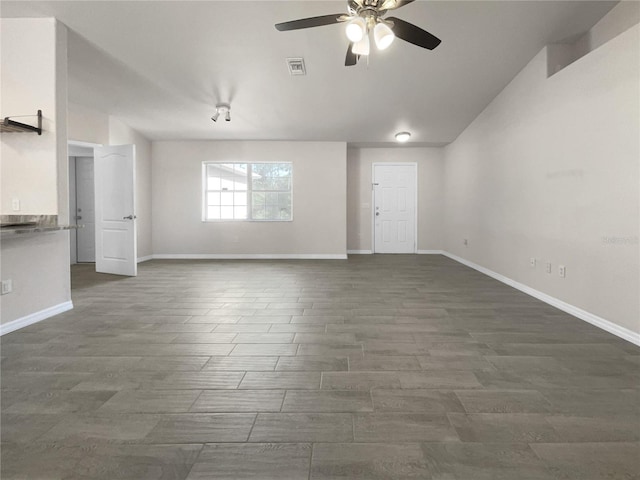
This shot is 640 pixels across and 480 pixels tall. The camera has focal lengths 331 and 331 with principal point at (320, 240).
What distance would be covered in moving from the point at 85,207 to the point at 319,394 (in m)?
6.98

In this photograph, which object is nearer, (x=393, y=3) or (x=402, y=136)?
(x=393, y=3)

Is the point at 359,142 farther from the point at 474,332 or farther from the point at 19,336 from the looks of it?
the point at 19,336

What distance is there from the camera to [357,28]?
242 centimetres

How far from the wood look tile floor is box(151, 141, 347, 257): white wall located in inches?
149

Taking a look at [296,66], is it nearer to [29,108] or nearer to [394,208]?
[29,108]

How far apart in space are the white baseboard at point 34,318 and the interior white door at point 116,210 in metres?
1.98

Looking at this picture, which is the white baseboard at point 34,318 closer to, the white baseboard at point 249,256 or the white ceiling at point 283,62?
the white ceiling at point 283,62

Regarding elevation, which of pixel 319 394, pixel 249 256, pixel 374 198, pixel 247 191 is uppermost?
pixel 247 191

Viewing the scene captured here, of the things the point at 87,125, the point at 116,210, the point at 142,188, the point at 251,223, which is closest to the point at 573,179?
the point at 251,223

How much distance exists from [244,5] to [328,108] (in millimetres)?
2462

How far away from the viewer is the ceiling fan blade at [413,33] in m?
2.50

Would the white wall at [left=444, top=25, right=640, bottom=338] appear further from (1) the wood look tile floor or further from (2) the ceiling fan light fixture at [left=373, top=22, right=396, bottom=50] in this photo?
(2) the ceiling fan light fixture at [left=373, top=22, right=396, bottom=50]

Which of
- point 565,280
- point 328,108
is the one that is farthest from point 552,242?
point 328,108

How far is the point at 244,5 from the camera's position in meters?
3.13
